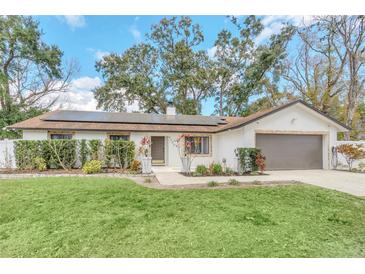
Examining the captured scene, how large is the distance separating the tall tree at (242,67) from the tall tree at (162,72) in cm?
195

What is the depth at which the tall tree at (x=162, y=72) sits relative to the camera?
24.3m

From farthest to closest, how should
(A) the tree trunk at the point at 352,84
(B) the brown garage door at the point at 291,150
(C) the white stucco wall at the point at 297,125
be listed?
(A) the tree trunk at the point at 352,84 → (B) the brown garage door at the point at 291,150 → (C) the white stucco wall at the point at 297,125

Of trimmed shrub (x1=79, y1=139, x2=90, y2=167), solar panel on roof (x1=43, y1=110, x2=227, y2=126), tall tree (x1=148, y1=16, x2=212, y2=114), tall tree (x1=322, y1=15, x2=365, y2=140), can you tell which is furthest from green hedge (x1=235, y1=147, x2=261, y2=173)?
tall tree (x1=148, y1=16, x2=212, y2=114)

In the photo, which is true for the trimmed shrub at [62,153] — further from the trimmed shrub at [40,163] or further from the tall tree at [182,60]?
the tall tree at [182,60]

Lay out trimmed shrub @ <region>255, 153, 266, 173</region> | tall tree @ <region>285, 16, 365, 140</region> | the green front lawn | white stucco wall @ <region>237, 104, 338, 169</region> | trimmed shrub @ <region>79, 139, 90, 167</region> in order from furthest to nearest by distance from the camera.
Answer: tall tree @ <region>285, 16, 365, 140</region>, white stucco wall @ <region>237, 104, 338, 169</region>, trimmed shrub @ <region>79, 139, 90, 167</region>, trimmed shrub @ <region>255, 153, 266, 173</region>, the green front lawn

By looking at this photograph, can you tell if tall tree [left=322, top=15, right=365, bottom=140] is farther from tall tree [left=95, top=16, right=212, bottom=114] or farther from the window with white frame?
the window with white frame

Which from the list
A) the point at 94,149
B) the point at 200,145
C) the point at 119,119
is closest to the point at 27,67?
the point at 119,119

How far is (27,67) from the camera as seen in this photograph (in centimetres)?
2291

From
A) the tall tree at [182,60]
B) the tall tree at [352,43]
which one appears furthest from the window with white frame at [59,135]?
the tall tree at [352,43]

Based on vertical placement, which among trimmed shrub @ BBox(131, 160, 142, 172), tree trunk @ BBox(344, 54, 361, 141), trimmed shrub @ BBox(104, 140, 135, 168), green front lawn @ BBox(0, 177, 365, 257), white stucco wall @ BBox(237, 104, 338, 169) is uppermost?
tree trunk @ BBox(344, 54, 361, 141)

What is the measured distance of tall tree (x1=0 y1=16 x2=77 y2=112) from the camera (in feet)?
67.9

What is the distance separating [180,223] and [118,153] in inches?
316

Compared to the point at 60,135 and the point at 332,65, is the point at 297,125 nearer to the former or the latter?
the point at 60,135

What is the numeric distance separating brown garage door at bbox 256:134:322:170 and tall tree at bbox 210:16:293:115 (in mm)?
13340
